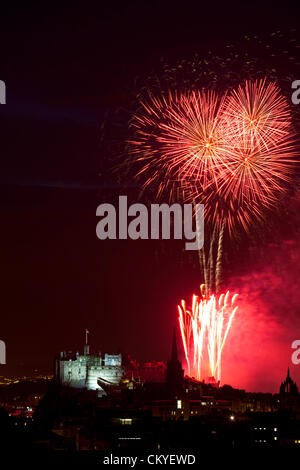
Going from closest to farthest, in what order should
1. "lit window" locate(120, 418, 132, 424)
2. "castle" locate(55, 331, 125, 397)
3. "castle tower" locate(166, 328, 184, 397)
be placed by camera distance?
"lit window" locate(120, 418, 132, 424), "castle tower" locate(166, 328, 184, 397), "castle" locate(55, 331, 125, 397)

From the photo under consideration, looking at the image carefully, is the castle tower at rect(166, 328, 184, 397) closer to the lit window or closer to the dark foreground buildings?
the dark foreground buildings

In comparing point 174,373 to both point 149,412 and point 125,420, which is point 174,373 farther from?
point 125,420

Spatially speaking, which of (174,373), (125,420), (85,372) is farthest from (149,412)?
(85,372)

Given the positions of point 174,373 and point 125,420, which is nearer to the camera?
point 125,420

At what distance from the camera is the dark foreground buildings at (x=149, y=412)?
249 ft

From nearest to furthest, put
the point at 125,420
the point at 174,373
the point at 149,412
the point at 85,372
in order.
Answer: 1. the point at 125,420
2. the point at 149,412
3. the point at 174,373
4. the point at 85,372

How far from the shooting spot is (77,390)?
366 ft

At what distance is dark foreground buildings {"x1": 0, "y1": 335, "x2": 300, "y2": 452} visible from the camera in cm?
7600

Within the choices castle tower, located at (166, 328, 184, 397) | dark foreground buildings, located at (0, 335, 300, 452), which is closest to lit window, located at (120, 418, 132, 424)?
dark foreground buildings, located at (0, 335, 300, 452)

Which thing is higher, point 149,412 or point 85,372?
point 85,372

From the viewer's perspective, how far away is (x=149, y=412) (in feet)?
302

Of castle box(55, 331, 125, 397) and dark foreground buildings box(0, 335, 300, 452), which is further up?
castle box(55, 331, 125, 397)
